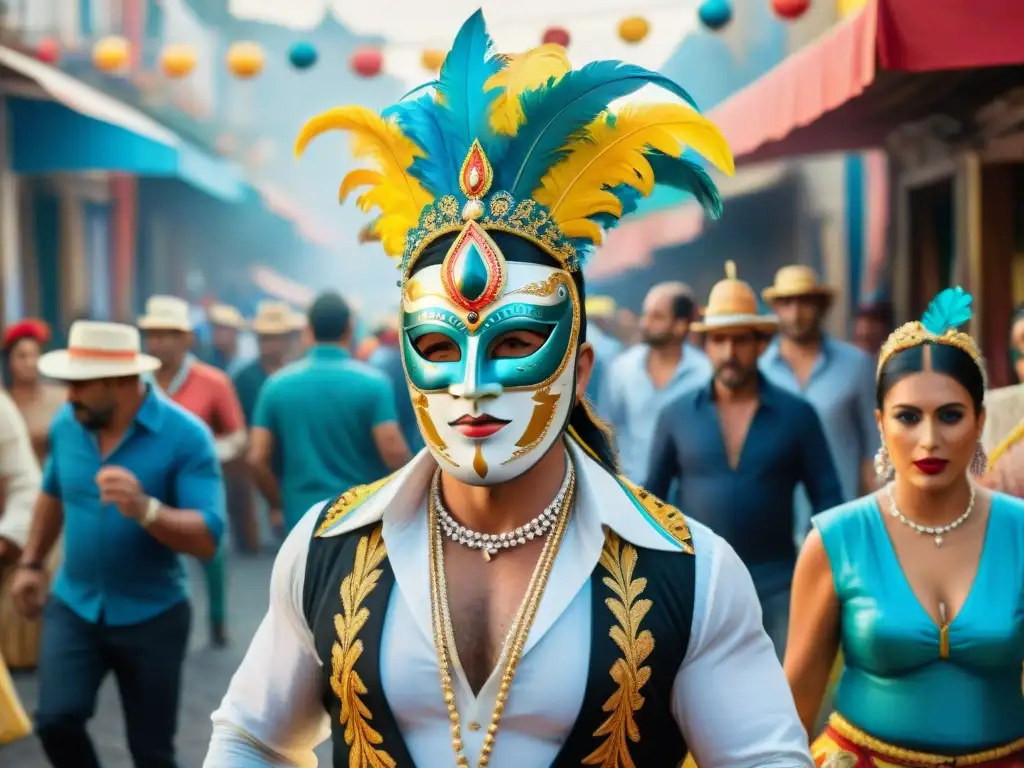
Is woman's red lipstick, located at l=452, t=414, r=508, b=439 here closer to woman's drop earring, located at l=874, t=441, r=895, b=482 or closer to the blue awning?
woman's drop earring, located at l=874, t=441, r=895, b=482

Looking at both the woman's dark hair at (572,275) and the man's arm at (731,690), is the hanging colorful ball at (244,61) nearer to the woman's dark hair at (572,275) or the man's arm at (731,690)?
the woman's dark hair at (572,275)

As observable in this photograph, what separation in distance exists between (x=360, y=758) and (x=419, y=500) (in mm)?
539

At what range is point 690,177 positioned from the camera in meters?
3.19

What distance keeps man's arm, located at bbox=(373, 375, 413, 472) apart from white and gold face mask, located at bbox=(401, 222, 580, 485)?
4.49m

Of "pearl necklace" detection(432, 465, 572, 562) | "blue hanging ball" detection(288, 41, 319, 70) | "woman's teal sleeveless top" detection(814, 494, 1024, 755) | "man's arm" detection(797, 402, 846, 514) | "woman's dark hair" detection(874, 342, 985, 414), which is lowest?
"woman's teal sleeveless top" detection(814, 494, 1024, 755)

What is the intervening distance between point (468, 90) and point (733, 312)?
12.4ft

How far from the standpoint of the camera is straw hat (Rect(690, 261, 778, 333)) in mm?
6547

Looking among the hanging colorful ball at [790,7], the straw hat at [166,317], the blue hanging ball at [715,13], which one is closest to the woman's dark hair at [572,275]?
the straw hat at [166,317]

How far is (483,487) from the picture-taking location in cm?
304

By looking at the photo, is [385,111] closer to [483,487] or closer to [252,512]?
[483,487]

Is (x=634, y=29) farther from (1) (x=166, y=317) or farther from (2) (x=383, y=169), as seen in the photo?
(2) (x=383, y=169)

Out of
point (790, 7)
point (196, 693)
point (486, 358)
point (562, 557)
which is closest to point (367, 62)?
point (790, 7)

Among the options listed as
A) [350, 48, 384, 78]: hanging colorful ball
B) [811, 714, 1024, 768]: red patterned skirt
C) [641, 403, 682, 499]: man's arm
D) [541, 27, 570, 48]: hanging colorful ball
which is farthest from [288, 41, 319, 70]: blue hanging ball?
[811, 714, 1024, 768]: red patterned skirt

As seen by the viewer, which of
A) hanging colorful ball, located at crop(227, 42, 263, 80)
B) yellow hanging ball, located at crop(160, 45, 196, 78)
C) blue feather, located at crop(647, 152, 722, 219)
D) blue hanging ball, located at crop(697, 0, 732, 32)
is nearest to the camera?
blue feather, located at crop(647, 152, 722, 219)
